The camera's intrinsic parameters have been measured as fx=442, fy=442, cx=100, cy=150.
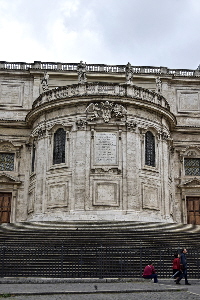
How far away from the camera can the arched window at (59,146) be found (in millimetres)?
27109

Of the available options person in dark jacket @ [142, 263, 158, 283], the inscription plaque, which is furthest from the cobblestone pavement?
the inscription plaque

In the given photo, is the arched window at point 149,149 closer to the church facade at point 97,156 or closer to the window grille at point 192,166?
the church facade at point 97,156

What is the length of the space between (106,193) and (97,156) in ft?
7.54

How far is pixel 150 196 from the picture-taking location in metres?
26.4

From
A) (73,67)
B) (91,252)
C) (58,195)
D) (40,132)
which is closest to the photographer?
(91,252)

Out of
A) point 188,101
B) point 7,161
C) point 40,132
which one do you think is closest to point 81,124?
point 40,132

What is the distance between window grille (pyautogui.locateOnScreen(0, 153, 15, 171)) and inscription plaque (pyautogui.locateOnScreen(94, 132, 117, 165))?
317 inches

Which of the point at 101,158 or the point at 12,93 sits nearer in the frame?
the point at 101,158

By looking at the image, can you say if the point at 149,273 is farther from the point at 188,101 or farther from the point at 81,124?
the point at 188,101

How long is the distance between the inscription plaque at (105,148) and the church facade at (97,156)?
0.19 feet

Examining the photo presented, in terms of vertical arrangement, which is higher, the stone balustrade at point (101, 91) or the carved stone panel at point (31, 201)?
the stone balustrade at point (101, 91)

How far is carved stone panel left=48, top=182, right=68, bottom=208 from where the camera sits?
84.6ft

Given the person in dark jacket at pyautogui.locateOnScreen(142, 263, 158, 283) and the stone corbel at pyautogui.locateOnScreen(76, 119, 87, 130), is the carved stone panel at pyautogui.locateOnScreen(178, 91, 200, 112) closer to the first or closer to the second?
the stone corbel at pyautogui.locateOnScreen(76, 119, 87, 130)

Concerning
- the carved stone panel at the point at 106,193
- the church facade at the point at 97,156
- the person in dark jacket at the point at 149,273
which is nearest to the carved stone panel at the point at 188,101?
the church facade at the point at 97,156
